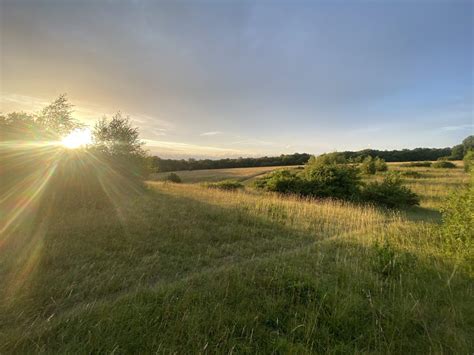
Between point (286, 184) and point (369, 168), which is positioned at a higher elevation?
point (369, 168)

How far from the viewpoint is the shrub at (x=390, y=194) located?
1473 centimetres

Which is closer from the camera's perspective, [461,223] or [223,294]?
[223,294]

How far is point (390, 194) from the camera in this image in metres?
15.0

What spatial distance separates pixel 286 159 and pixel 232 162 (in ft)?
57.3

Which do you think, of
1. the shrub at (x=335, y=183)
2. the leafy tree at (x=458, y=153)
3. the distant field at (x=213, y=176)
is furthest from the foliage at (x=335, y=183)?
the leafy tree at (x=458, y=153)

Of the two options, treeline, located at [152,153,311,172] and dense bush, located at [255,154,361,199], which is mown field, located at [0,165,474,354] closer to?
dense bush, located at [255,154,361,199]

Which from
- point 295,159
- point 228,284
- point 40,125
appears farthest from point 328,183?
point 295,159

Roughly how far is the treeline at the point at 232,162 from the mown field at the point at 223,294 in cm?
6216

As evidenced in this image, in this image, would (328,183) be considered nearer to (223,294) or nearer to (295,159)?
(223,294)

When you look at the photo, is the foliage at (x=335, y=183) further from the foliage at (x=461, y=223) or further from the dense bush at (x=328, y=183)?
the foliage at (x=461, y=223)

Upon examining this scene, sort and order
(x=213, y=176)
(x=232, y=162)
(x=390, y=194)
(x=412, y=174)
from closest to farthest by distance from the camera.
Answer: (x=390, y=194), (x=412, y=174), (x=213, y=176), (x=232, y=162)

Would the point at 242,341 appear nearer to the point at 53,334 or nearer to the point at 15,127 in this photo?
the point at 53,334

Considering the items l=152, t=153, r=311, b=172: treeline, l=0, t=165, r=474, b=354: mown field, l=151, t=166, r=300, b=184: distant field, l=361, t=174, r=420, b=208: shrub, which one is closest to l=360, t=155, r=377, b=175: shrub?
l=361, t=174, r=420, b=208: shrub

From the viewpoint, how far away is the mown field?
264 centimetres
